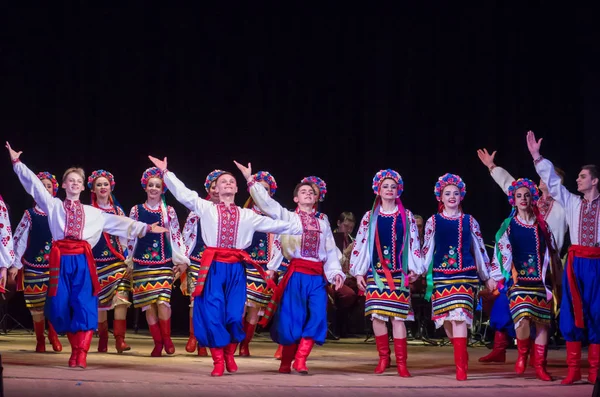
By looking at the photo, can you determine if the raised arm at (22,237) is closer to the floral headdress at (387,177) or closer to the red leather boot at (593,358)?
the floral headdress at (387,177)

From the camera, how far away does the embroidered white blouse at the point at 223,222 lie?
18.7ft

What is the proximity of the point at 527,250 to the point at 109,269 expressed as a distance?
3.27 m

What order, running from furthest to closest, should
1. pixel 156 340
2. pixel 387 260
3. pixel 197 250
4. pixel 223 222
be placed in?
pixel 197 250, pixel 156 340, pixel 387 260, pixel 223 222

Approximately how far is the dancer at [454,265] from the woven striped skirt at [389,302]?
0.55ft

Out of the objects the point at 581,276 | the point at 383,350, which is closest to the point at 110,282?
the point at 383,350

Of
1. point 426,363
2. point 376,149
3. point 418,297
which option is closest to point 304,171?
point 376,149

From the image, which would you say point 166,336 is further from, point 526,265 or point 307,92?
point 307,92

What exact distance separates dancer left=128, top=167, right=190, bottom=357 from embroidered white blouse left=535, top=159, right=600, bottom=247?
114 inches

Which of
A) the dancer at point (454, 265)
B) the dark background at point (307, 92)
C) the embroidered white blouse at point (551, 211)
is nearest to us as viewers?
the dancer at point (454, 265)

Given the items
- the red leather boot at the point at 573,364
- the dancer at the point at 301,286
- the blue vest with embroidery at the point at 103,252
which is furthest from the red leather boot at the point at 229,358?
the red leather boot at the point at 573,364

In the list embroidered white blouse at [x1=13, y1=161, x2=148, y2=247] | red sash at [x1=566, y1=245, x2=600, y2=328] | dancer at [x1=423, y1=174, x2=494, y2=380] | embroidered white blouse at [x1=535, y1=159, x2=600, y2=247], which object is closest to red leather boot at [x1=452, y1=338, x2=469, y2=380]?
dancer at [x1=423, y1=174, x2=494, y2=380]

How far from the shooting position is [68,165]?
372 inches

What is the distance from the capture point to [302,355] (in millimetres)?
5863

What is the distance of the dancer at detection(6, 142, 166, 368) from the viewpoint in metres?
5.86
